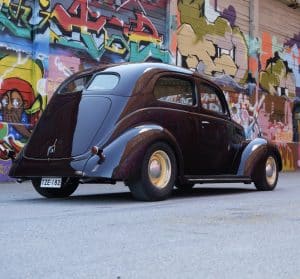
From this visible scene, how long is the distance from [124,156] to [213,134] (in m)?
2.32

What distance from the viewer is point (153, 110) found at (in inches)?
335

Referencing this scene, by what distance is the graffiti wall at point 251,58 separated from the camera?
20314mm

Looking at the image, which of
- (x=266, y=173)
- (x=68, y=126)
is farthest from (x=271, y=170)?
(x=68, y=126)

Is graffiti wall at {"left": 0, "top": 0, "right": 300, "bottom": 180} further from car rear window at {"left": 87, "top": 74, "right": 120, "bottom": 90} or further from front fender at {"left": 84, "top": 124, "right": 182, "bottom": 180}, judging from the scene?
front fender at {"left": 84, "top": 124, "right": 182, "bottom": 180}

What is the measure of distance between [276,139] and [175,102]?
16009 millimetres

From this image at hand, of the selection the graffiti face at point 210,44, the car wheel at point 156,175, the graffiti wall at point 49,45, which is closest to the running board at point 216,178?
the car wheel at point 156,175

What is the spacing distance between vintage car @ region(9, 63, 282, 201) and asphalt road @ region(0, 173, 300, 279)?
0.42 metres

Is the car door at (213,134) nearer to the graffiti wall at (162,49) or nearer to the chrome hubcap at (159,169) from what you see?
the chrome hubcap at (159,169)

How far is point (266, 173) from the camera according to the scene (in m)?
10.7

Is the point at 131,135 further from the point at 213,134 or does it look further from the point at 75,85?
the point at 213,134

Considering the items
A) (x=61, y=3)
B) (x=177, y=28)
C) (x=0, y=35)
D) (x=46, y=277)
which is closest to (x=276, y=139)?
(x=177, y=28)

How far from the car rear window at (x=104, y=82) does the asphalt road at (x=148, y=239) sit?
1.63m

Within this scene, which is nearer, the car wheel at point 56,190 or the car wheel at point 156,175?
the car wheel at point 156,175

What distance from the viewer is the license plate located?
8.06 metres
